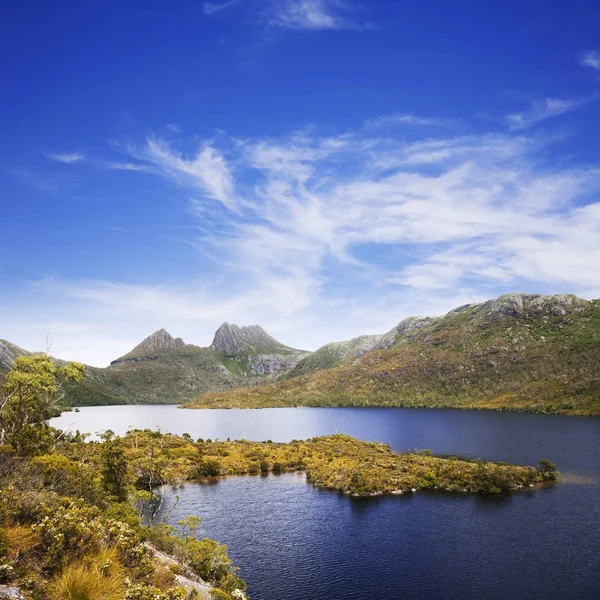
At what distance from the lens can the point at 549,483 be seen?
295ft

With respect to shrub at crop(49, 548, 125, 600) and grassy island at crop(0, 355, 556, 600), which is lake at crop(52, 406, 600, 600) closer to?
grassy island at crop(0, 355, 556, 600)

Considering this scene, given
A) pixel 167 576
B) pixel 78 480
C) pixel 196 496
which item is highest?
pixel 78 480

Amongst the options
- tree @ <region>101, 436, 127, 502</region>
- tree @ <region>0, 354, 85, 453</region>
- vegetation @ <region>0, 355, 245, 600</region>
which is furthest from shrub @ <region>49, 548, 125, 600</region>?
tree @ <region>101, 436, 127, 502</region>

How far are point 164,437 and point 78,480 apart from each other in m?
111

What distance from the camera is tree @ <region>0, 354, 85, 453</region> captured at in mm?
50406

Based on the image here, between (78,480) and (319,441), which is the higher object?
(78,480)

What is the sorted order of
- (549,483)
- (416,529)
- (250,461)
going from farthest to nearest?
(250,461) < (549,483) < (416,529)

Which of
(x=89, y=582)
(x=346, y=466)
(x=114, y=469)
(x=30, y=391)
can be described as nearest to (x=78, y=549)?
(x=89, y=582)

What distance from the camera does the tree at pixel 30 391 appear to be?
165 feet

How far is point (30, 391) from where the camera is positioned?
51.7 m

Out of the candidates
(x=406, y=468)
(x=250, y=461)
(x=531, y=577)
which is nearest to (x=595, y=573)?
(x=531, y=577)

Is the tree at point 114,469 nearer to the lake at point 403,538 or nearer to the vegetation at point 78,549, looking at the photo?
the lake at point 403,538

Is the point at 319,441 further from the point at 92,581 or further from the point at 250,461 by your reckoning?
the point at 92,581

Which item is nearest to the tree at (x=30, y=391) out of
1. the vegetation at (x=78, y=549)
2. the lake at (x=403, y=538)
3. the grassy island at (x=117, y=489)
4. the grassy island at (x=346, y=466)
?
the grassy island at (x=117, y=489)
